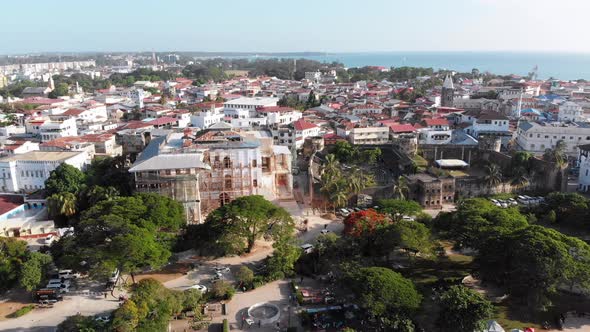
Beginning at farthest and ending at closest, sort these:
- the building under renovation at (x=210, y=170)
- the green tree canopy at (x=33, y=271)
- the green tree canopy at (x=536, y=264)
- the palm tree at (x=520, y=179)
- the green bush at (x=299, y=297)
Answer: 1. the palm tree at (x=520, y=179)
2. the building under renovation at (x=210, y=170)
3. the green bush at (x=299, y=297)
4. the green tree canopy at (x=33, y=271)
5. the green tree canopy at (x=536, y=264)

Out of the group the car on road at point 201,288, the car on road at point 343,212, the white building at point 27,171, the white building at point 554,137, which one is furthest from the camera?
the white building at point 554,137

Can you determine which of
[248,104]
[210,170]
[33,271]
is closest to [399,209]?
[210,170]

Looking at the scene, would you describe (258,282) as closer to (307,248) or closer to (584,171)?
(307,248)

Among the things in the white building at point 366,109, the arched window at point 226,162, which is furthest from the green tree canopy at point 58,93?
the arched window at point 226,162

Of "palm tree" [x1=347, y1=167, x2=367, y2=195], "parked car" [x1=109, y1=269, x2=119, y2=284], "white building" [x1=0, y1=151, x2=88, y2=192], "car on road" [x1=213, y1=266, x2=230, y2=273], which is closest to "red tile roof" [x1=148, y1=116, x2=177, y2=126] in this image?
"white building" [x1=0, y1=151, x2=88, y2=192]

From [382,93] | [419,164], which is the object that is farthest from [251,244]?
[382,93]

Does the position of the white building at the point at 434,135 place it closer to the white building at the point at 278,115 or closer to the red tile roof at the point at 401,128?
the red tile roof at the point at 401,128

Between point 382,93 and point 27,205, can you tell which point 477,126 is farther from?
point 27,205
